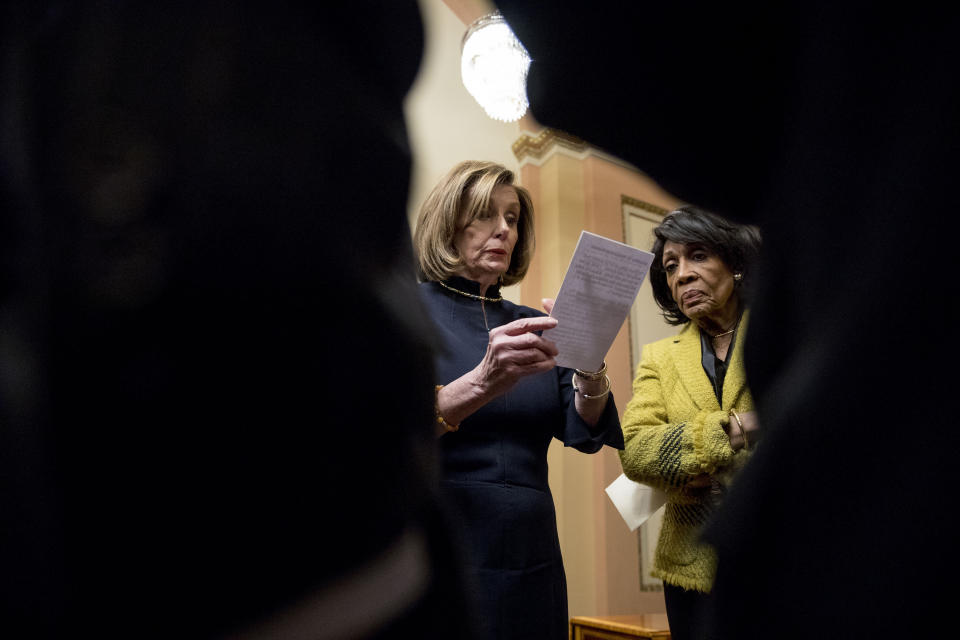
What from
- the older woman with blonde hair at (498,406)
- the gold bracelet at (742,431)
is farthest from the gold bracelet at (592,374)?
the gold bracelet at (742,431)

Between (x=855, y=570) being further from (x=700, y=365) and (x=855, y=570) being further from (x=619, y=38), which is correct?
(x=700, y=365)

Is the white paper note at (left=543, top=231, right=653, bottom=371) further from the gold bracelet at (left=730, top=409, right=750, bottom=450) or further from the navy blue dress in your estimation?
the gold bracelet at (left=730, top=409, right=750, bottom=450)

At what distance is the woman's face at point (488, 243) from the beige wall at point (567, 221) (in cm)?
167

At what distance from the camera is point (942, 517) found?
0.21m

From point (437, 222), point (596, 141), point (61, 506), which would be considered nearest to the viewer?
point (61, 506)

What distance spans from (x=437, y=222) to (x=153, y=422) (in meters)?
1.16

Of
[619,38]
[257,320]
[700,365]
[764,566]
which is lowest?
[700,365]

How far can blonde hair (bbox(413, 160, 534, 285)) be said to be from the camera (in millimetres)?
1326

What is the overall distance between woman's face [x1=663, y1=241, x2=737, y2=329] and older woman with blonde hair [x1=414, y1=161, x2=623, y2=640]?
0.35m

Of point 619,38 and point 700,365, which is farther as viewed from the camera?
point 700,365

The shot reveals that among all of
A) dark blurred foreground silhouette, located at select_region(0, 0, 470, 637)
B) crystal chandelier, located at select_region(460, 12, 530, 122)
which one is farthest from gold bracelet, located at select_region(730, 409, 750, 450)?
crystal chandelier, located at select_region(460, 12, 530, 122)

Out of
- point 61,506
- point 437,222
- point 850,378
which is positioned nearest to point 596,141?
point 850,378

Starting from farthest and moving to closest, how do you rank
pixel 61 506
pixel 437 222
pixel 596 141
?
pixel 437 222, pixel 596 141, pixel 61 506

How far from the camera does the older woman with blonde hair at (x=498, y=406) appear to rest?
1037 millimetres
